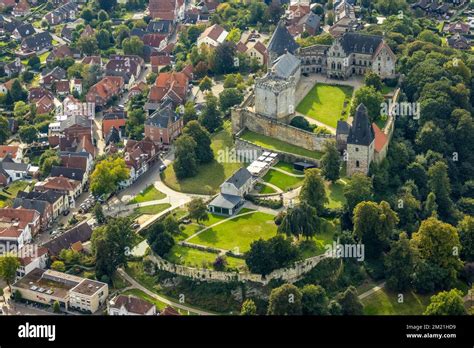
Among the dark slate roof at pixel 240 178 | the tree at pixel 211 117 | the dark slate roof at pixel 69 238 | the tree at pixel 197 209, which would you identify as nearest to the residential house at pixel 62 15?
the tree at pixel 211 117

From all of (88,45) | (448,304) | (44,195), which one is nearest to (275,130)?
(44,195)

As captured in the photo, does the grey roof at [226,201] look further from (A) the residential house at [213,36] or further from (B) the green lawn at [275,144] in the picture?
(A) the residential house at [213,36]

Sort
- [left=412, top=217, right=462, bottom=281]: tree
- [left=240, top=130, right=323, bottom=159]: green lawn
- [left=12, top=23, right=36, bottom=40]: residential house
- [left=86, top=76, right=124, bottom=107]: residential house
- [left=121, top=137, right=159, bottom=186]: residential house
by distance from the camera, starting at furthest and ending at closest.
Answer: [left=12, top=23, right=36, bottom=40]: residential house → [left=86, top=76, right=124, bottom=107]: residential house → [left=121, top=137, right=159, bottom=186]: residential house → [left=240, top=130, right=323, bottom=159]: green lawn → [left=412, top=217, right=462, bottom=281]: tree

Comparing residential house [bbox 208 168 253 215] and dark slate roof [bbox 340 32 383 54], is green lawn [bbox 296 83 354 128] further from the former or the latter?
residential house [bbox 208 168 253 215]

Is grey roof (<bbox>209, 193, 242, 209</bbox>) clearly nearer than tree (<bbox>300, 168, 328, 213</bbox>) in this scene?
No

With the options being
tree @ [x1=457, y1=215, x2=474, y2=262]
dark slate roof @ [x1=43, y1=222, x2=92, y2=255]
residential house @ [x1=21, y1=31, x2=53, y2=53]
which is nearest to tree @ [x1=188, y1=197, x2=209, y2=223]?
dark slate roof @ [x1=43, y1=222, x2=92, y2=255]

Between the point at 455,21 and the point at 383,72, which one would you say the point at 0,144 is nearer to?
the point at 383,72
